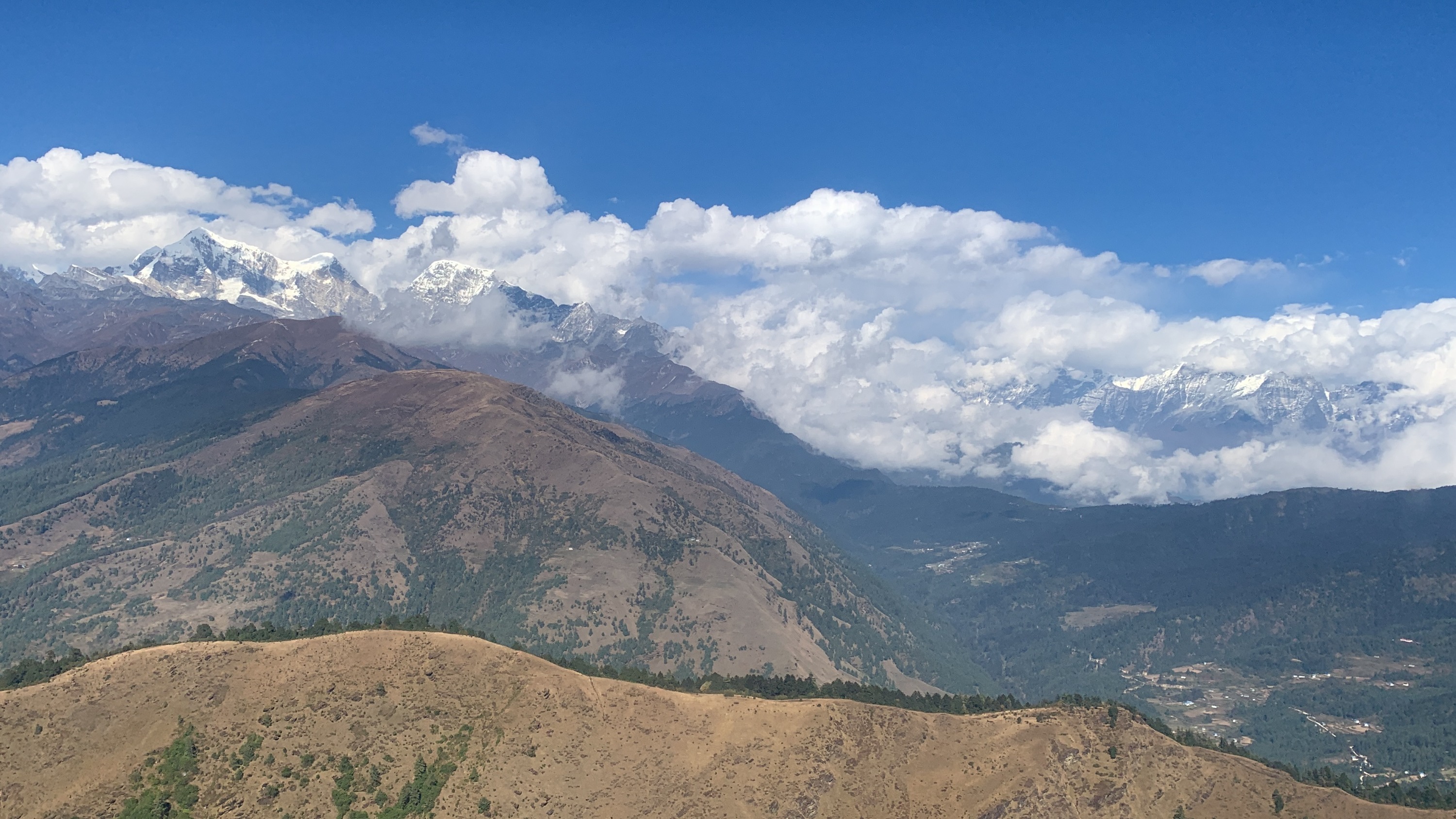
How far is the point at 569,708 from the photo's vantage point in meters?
196

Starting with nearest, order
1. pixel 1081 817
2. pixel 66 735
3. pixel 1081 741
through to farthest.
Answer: pixel 66 735 → pixel 1081 817 → pixel 1081 741

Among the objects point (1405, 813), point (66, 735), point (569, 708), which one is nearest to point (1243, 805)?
point (1405, 813)

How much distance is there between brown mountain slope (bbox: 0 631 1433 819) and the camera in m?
170

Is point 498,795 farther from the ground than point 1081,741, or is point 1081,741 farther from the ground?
point 1081,741

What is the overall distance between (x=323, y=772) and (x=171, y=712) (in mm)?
31280

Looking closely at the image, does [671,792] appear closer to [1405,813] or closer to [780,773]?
[780,773]

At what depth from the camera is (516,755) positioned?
18412 cm

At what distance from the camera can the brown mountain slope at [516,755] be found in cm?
17000

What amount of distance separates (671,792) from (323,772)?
63.8 m

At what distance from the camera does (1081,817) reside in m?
182

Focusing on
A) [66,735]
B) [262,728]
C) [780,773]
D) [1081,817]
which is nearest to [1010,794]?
[1081,817]

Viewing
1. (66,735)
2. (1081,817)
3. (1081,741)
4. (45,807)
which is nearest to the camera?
(45,807)

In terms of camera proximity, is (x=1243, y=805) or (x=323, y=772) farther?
(x=1243, y=805)

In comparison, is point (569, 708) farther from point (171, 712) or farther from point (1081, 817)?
point (1081, 817)
